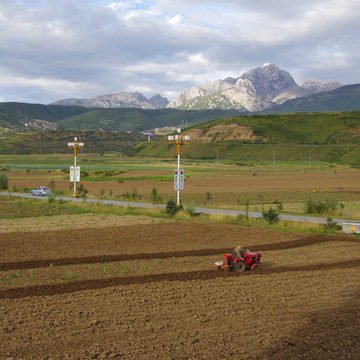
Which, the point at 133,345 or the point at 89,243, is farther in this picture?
the point at 89,243

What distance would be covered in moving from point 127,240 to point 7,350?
13317mm

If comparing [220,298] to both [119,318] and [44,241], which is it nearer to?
[119,318]

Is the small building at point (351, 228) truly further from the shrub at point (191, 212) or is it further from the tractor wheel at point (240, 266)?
the tractor wheel at point (240, 266)

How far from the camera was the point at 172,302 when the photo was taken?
12156 mm

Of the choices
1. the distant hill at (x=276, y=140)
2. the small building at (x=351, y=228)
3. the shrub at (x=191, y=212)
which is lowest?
the shrub at (x=191, y=212)

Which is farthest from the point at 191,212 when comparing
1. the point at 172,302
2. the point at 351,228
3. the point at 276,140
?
the point at 276,140

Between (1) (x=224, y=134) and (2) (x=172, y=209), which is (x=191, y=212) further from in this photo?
(1) (x=224, y=134)

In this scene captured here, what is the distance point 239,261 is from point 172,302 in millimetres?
4492

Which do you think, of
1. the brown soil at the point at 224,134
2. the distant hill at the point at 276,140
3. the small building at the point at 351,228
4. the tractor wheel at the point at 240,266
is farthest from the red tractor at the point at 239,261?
the brown soil at the point at 224,134

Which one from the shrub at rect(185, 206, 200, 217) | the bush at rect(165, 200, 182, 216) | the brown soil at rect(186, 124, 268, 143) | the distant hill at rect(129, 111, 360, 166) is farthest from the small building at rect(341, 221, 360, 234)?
the brown soil at rect(186, 124, 268, 143)

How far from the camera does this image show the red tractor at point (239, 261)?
1606 centimetres

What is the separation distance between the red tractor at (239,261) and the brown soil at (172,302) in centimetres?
30

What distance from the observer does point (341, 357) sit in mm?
8664

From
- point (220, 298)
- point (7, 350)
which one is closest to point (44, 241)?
point (220, 298)
